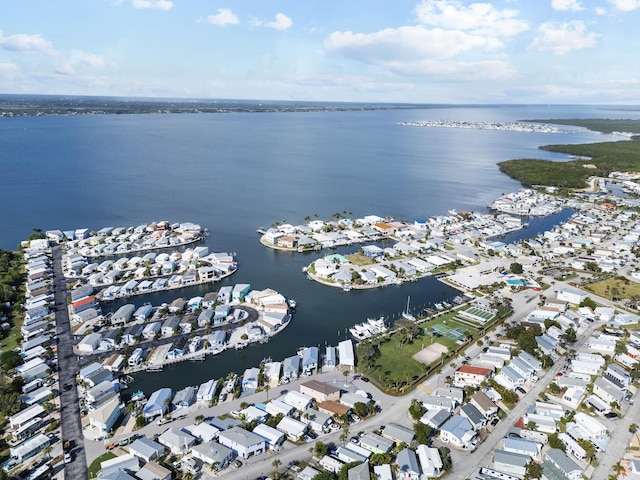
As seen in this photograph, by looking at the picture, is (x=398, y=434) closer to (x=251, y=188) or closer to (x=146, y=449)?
(x=146, y=449)

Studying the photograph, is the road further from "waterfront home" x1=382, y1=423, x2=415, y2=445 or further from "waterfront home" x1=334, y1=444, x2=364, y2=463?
"waterfront home" x1=382, y1=423, x2=415, y2=445

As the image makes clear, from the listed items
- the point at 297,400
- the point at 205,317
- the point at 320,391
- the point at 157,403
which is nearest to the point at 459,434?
the point at 320,391

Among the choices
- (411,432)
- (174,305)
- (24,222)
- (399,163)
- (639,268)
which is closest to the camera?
(411,432)

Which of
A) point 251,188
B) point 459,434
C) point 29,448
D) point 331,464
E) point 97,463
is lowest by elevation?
point 97,463

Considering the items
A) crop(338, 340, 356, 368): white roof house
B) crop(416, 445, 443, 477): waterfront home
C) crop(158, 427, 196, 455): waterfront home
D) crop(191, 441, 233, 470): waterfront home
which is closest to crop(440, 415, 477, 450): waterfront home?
crop(416, 445, 443, 477): waterfront home

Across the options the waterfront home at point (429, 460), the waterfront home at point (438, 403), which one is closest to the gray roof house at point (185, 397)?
the waterfront home at point (429, 460)

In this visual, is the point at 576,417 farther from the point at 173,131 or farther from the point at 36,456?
the point at 173,131

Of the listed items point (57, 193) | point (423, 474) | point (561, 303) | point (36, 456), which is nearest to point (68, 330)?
point (36, 456)
